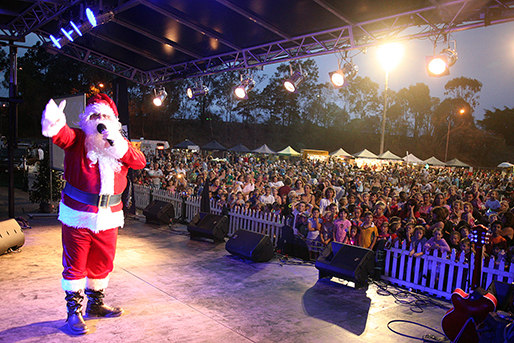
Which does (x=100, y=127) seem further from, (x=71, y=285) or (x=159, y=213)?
(x=159, y=213)

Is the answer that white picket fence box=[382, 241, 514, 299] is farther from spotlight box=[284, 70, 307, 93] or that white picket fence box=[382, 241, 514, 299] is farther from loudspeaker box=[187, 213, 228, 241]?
spotlight box=[284, 70, 307, 93]

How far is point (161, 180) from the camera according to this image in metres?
13.5

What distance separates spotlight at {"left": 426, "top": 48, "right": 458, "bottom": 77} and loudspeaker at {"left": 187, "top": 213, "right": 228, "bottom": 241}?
502 cm

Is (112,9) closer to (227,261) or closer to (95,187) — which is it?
(95,187)

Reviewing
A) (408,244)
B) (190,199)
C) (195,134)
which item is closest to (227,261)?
(408,244)

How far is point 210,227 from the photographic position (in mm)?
7309

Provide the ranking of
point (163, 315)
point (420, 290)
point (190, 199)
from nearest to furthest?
point (163, 315), point (420, 290), point (190, 199)

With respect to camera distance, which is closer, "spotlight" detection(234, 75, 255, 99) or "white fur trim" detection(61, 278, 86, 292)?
"white fur trim" detection(61, 278, 86, 292)

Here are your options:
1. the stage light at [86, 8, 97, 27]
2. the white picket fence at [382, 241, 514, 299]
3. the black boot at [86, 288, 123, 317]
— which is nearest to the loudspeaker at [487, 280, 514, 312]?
the white picket fence at [382, 241, 514, 299]

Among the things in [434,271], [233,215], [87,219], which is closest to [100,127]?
[87,219]

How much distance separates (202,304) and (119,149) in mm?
2030

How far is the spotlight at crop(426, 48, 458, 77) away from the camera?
20.6 feet

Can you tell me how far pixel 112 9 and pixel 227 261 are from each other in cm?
516

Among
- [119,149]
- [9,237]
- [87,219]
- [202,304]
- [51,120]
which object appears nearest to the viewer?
[51,120]
